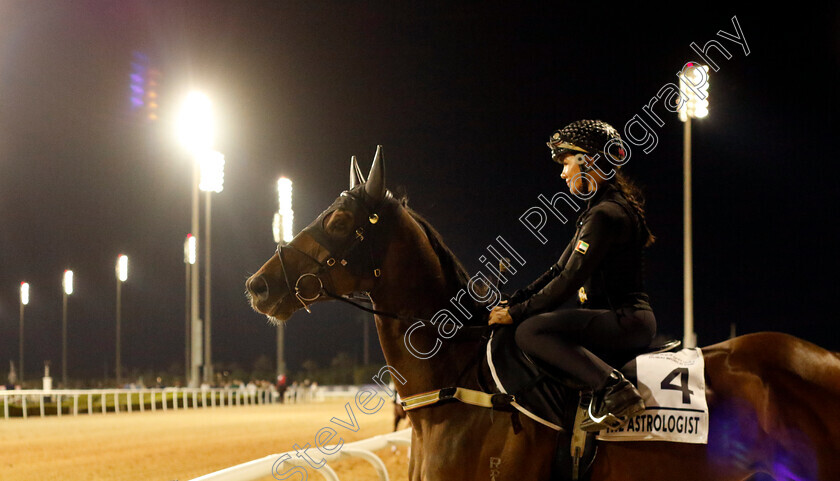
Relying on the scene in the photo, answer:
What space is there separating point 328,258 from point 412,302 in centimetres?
49

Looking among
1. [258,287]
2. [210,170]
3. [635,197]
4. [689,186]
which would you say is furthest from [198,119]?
[635,197]

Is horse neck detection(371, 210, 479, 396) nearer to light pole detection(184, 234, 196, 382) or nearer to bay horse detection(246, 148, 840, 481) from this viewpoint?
bay horse detection(246, 148, 840, 481)

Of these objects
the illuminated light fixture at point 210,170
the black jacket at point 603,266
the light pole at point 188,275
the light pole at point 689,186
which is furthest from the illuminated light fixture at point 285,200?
the black jacket at point 603,266

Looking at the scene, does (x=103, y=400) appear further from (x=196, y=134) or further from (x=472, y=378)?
(x=472, y=378)

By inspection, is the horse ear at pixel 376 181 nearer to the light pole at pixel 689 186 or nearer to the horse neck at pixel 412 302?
the horse neck at pixel 412 302

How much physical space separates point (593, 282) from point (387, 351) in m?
1.11

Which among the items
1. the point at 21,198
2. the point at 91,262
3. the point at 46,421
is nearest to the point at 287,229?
the point at 46,421

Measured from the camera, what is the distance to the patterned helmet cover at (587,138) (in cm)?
369

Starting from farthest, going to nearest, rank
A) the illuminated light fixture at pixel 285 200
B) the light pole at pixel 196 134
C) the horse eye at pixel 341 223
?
the illuminated light fixture at pixel 285 200
the light pole at pixel 196 134
the horse eye at pixel 341 223

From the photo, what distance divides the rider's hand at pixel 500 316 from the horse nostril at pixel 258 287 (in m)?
1.14

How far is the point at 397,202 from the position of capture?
3.75 metres

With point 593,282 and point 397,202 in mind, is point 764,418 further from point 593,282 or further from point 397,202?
point 397,202

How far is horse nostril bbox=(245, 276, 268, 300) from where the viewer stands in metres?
3.61

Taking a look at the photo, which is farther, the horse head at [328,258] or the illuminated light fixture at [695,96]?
the illuminated light fixture at [695,96]
